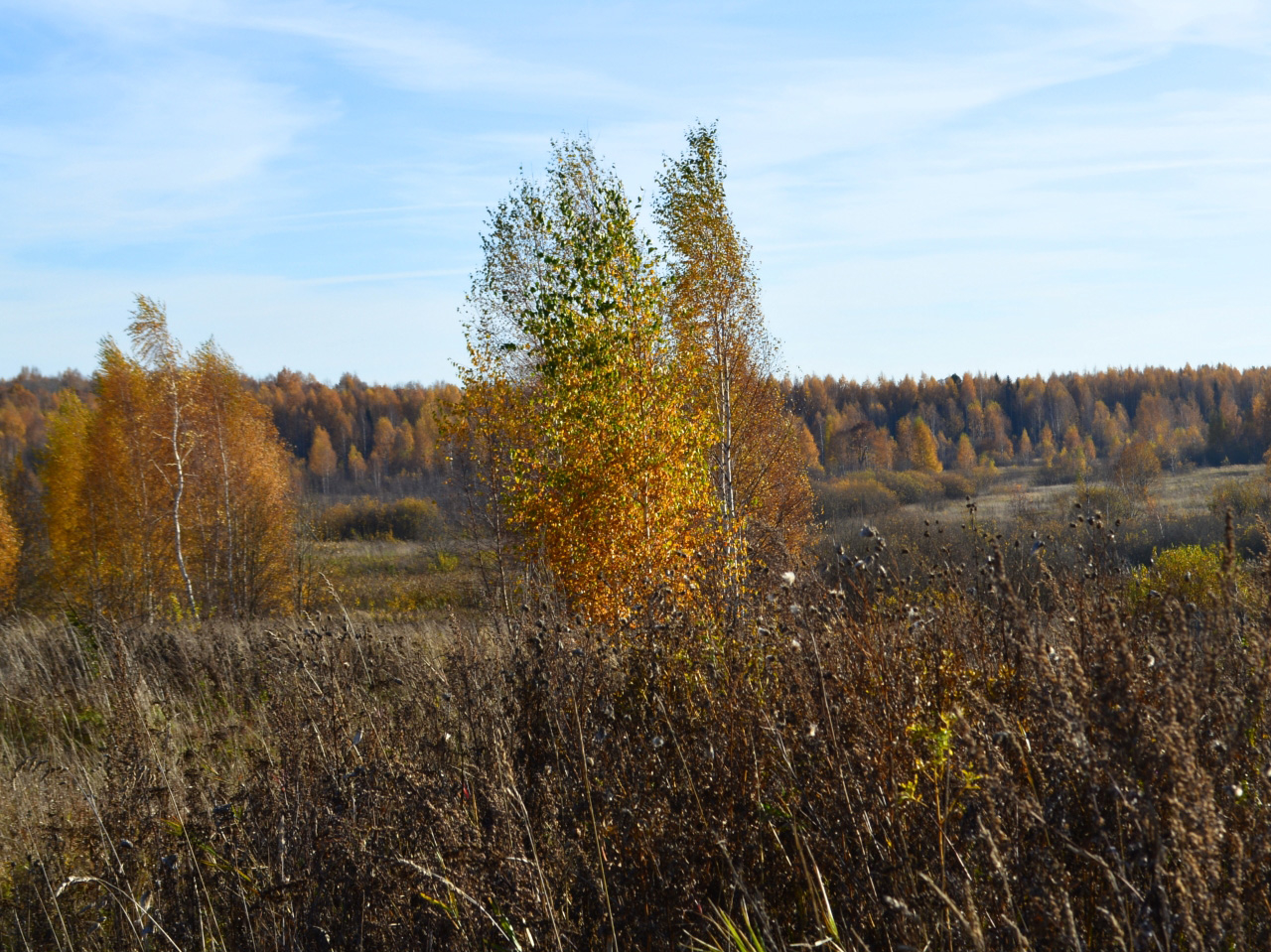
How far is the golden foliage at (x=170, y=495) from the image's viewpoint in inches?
982

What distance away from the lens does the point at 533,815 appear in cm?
293

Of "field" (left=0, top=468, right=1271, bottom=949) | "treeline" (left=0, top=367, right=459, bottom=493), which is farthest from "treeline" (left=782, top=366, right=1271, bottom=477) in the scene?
"field" (left=0, top=468, right=1271, bottom=949)

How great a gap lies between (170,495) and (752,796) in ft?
93.4

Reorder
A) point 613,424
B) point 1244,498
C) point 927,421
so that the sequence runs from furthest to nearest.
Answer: point 927,421, point 1244,498, point 613,424

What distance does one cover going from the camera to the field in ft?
5.70

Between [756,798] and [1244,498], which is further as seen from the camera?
[1244,498]

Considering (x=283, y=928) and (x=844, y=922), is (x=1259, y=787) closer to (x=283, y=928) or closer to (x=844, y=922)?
(x=844, y=922)

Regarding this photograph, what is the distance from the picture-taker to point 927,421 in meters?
111

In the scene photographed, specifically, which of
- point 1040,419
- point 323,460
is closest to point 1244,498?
point 1040,419

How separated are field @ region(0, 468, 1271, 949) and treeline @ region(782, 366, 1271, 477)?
72893 millimetres

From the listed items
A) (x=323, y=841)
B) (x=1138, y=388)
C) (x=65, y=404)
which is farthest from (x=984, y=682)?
(x=1138, y=388)

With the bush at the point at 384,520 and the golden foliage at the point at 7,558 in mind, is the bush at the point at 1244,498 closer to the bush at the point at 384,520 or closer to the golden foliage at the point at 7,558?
the bush at the point at 384,520

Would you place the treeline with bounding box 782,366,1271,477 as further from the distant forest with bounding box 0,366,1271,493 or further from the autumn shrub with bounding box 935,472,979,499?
the autumn shrub with bounding box 935,472,979,499

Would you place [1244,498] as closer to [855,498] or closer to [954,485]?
[855,498]
